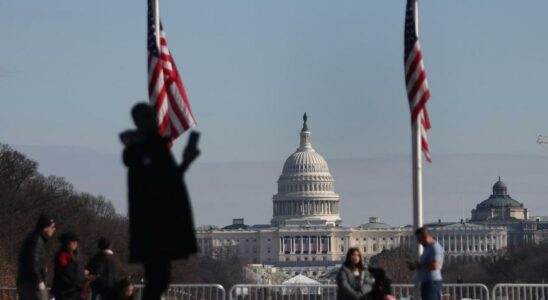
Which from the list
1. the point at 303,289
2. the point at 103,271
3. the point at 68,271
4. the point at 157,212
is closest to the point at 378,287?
the point at 68,271

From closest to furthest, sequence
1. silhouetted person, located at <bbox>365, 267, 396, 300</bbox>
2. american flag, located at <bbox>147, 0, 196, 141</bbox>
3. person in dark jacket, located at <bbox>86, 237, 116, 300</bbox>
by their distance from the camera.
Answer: silhouetted person, located at <bbox>365, 267, 396, 300</bbox> < person in dark jacket, located at <bbox>86, 237, 116, 300</bbox> < american flag, located at <bbox>147, 0, 196, 141</bbox>

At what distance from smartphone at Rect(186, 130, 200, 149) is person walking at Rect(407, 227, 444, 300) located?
8.44 meters

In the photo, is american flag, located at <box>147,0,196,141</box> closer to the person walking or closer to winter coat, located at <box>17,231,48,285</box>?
winter coat, located at <box>17,231,48,285</box>

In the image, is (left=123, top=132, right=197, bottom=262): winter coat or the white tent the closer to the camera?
(left=123, top=132, right=197, bottom=262): winter coat

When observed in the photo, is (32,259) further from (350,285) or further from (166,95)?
(166,95)

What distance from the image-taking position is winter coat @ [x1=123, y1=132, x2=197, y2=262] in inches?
603

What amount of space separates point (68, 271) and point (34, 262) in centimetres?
69

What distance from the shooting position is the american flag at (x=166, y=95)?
93.1 ft

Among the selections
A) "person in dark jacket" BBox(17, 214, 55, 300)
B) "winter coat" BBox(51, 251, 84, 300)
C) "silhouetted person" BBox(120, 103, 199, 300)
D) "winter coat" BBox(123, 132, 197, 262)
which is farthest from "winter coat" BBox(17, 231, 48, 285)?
"winter coat" BBox(123, 132, 197, 262)

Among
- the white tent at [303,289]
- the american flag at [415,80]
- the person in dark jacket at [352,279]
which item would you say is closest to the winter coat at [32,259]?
the person in dark jacket at [352,279]

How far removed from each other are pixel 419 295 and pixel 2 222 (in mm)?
59674

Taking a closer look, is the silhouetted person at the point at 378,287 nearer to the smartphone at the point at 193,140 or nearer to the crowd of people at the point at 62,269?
the crowd of people at the point at 62,269

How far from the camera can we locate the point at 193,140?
1558cm

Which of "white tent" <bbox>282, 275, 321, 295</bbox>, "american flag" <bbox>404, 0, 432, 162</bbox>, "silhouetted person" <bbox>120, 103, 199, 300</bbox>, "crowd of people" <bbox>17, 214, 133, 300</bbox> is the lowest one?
"silhouetted person" <bbox>120, 103, 199, 300</bbox>
